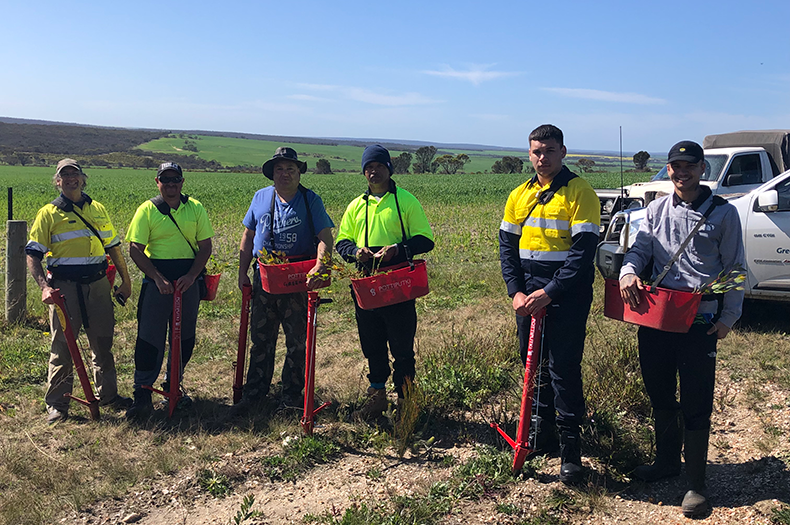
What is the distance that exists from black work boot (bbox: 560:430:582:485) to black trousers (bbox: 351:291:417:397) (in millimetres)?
1308

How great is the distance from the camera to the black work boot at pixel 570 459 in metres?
3.48

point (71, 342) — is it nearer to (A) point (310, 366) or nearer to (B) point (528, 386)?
(A) point (310, 366)

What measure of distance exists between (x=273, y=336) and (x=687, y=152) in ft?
11.2

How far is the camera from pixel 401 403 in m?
4.48

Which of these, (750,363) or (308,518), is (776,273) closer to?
(750,363)

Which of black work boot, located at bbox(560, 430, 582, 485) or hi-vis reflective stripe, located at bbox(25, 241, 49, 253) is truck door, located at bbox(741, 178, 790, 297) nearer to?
black work boot, located at bbox(560, 430, 582, 485)

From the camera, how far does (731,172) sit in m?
11.4

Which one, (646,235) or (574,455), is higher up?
(646,235)

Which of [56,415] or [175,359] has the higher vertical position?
[175,359]

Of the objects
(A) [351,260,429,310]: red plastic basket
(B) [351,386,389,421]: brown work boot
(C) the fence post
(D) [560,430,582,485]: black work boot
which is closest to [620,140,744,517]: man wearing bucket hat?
(D) [560,430,582,485]: black work boot

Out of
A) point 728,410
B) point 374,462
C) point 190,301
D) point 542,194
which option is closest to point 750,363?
point 728,410

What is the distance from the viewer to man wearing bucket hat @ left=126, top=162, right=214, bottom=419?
15.8 ft

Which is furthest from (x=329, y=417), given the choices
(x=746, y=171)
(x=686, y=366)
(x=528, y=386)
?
(x=746, y=171)

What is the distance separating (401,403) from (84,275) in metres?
2.90
